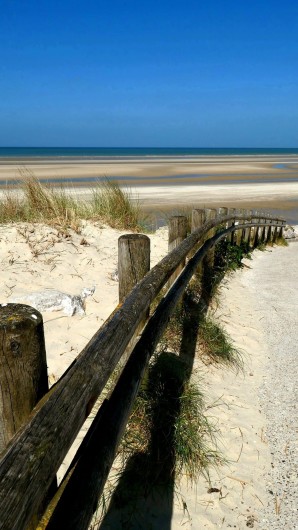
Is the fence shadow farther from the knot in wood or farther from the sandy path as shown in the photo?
the knot in wood

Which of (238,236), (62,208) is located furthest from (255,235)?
(62,208)

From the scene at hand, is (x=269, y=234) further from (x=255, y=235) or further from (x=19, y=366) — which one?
(x=19, y=366)

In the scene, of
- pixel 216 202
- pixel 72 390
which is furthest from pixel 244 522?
pixel 216 202

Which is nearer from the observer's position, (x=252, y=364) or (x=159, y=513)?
(x=159, y=513)

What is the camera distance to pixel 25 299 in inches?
187

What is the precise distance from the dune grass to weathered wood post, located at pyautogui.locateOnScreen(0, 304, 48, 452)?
5897mm

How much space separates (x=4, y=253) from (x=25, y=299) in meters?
1.39

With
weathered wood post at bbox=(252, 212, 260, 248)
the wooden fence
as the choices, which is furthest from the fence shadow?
weathered wood post at bbox=(252, 212, 260, 248)

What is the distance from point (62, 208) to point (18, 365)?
6521 mm

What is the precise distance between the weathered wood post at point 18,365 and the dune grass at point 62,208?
5.90 m

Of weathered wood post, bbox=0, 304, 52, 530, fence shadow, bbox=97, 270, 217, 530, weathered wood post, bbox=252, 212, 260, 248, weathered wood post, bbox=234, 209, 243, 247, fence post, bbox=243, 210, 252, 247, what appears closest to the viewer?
weathered wood post, bbox=0, 304, 52, 530

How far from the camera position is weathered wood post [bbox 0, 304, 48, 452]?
1.00m

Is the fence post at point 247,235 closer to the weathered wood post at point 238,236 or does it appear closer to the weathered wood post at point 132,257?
the weathered wood post at point 238,236

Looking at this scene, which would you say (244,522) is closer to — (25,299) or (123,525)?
(123,525)
